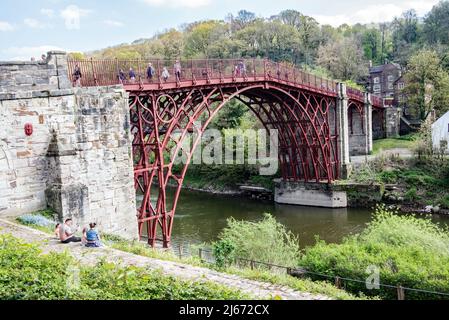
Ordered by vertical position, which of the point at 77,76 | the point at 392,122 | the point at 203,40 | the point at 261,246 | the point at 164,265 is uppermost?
the point at 203,40

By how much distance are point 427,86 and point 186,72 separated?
32.7 metres

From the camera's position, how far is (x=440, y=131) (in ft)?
127

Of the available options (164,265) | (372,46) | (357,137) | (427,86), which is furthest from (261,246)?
(372,46)

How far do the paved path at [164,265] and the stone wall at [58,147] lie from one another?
150 cm

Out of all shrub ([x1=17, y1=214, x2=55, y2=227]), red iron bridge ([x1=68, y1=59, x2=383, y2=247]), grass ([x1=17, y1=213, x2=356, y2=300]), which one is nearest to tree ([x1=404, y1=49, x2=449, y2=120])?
red iron bridge ([x1=68, y1=59, x2=383, y2=247])

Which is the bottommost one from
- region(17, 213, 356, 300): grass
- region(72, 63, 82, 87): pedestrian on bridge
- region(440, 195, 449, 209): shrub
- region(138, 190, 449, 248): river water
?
region(138, 190, 449, 248): river water

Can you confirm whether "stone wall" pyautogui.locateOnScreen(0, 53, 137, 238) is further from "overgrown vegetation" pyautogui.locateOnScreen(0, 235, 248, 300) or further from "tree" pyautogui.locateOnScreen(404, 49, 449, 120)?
"tree" pyautogui.locateOnScreen(404, 49, 449, 120)

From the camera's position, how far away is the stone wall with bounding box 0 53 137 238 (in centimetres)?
1330

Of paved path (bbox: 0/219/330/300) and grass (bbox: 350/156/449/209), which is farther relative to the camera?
grass (bbox: 350/156/449/209)

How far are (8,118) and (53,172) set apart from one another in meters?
1.95

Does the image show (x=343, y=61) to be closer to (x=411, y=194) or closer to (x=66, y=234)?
(x=411, y=194)

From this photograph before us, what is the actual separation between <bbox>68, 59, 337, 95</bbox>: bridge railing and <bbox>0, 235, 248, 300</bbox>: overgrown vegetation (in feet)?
28.0

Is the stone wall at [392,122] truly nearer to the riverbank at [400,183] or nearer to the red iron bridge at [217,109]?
the red iron bridge at [217,109]
